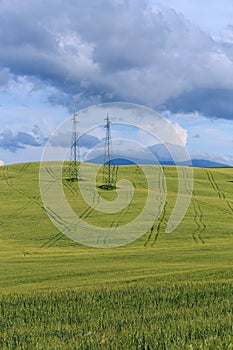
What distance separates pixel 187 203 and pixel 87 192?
Result: 14.2 m

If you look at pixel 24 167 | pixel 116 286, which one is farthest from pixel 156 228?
pixel 24 167

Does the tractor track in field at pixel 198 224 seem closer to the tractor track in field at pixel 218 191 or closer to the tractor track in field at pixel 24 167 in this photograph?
the tractor track in field at pixel 218 191

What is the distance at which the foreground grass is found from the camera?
306 inches

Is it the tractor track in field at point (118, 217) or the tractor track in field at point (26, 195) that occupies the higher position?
the tractor track in field at point (26, 195)

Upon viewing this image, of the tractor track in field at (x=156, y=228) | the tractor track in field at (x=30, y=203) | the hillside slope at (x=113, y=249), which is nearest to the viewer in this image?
the hillside slope at (x=113, y=249)

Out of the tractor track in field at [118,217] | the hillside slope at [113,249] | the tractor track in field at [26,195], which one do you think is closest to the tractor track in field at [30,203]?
the tractor track in field at [26,195]

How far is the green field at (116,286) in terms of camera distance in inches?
326

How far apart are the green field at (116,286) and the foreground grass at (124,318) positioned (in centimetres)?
2

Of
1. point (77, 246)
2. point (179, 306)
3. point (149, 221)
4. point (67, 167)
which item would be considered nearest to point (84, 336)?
point (179, 306)

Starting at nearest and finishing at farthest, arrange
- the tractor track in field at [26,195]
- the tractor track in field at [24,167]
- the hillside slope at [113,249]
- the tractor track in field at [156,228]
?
the hillside slope at [113,249], the tractor track in field at [156,228], the tractor track in field at [26,195], the tractor track in field at [24,167]

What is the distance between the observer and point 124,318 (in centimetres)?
991

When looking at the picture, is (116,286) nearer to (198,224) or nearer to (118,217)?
(198,224)

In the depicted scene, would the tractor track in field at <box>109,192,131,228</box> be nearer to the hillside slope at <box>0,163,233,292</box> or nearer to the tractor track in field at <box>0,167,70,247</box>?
the hillside slope at <box>0,163,233,292</box>

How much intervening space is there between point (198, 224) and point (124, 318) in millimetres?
41487
